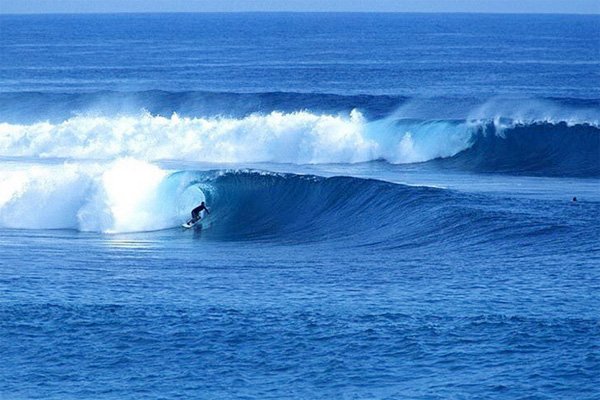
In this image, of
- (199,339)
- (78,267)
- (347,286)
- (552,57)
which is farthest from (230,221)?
(552,57)

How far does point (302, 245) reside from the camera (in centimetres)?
2628

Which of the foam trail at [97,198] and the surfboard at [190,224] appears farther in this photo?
the foam trail at [97,198]

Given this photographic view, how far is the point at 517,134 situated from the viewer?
1604 inches

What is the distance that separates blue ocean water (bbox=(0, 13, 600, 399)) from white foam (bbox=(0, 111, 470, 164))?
94mm

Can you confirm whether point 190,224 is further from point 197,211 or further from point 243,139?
point 243,139

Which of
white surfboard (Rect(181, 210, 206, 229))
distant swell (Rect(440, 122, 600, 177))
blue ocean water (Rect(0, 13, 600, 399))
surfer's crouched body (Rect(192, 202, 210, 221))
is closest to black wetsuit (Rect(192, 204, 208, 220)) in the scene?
surfer's crouched body (Rect(192, 202, 210, 221))

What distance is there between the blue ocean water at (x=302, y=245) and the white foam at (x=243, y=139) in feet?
0.31

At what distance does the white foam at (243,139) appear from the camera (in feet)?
137

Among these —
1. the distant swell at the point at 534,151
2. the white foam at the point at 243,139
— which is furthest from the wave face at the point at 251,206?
the white foam at the point at 243,139

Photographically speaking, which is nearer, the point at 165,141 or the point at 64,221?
the point at 64,221

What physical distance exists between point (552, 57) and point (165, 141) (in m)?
46.7

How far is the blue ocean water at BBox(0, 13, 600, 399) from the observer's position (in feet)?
52.7

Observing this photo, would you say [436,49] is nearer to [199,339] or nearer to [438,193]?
[438,193]

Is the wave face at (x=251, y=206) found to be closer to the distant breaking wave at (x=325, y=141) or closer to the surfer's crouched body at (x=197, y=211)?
the surfer's crouched body at (x=197, y=211)
